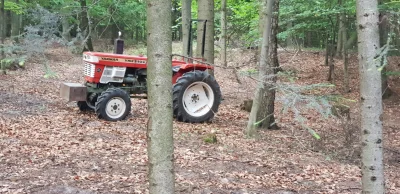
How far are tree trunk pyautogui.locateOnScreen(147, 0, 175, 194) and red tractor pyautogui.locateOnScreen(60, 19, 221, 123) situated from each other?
227 inches

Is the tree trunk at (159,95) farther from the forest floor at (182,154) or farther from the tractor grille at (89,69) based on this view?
the tractor grille at (89,69)

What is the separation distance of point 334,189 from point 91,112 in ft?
19.5

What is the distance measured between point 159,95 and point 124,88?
6704 millimetres

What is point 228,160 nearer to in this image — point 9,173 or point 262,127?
point 262,127

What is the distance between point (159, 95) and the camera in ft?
10.3

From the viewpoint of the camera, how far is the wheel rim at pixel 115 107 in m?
9.05

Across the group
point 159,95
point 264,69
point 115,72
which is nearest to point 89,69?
point 115,72

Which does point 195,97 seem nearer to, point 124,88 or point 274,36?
point 124,88

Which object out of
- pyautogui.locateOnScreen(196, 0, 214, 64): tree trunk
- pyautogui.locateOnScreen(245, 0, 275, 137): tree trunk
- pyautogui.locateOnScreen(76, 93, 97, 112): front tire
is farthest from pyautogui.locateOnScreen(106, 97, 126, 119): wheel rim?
pyautogui.locateOnScreen(196, 0, 214, 64): tree trunk

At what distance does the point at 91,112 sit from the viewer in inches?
391

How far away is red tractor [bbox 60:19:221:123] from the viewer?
909 centimetres

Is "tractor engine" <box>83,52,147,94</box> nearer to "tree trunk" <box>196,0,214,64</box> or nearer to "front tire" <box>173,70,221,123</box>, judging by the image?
"front tire" <box>173,70,221,123</box>

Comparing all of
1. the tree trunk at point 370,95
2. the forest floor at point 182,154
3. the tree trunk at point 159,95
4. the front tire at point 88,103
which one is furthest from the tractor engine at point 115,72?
the tree trunk at point 370,95

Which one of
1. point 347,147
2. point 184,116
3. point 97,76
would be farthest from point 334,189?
point 97,76
